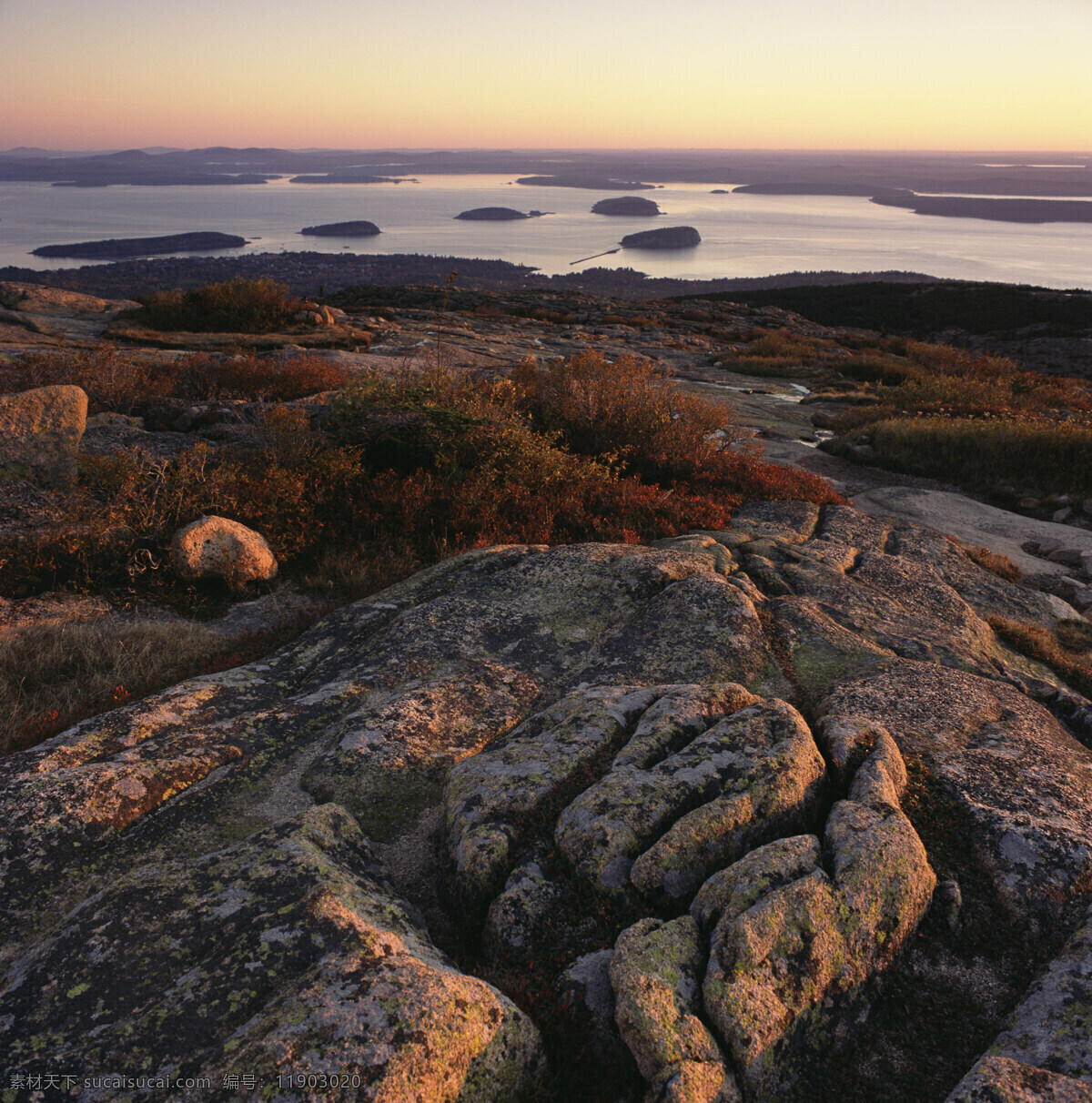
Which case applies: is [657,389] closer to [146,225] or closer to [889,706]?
[889,706]

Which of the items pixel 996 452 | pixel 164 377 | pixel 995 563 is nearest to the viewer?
pixel 995 563

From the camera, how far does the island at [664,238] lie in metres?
182

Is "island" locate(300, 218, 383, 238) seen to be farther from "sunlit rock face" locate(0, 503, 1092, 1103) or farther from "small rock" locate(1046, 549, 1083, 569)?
"sunlit rock face" locate(0, 503, 1092, 1103)

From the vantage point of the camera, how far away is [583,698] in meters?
5.46

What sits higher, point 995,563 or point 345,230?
point 345,230

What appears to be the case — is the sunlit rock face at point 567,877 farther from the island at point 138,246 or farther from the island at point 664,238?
the island at point 664,238

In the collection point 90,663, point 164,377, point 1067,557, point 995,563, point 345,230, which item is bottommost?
point 1067,557

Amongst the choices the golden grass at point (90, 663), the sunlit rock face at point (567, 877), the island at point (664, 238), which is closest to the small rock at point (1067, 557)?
the sunlit rock face at point (567, 877)

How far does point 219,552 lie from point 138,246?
17120cm

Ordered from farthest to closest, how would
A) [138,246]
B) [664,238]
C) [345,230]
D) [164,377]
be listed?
1. [664,238]
2. [345,230]
3. [138,246]
4. [164,377]

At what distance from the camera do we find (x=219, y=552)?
845cm

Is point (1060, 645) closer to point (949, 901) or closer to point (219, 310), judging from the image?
point (949, 901)

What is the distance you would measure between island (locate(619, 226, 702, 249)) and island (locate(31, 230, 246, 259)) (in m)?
100

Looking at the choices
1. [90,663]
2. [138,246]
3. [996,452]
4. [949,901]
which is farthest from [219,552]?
[138,246]
